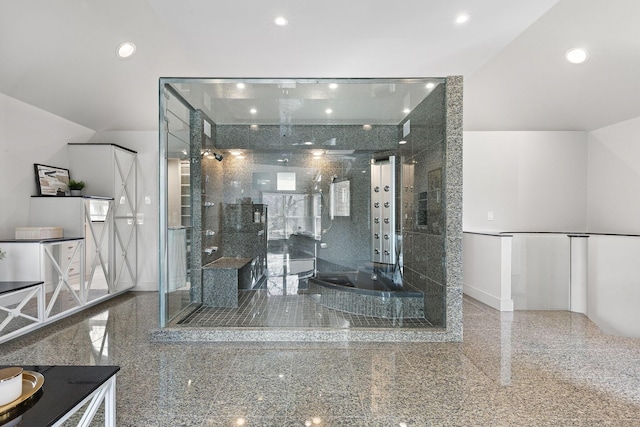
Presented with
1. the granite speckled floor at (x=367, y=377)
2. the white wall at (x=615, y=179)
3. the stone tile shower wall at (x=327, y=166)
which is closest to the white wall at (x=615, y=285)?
the granite speckled floor at (x=367, y=377)

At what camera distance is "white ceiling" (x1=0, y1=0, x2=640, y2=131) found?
2.90m

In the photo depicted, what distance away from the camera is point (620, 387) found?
7.25 ft

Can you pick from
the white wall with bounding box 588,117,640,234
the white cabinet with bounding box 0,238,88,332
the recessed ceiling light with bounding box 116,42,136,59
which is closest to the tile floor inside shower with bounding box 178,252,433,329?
the white cabinet with bounding box 0,238,88,332

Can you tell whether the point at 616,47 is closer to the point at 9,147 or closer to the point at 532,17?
the point at 532,17

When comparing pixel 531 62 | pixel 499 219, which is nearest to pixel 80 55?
pixel 531 62

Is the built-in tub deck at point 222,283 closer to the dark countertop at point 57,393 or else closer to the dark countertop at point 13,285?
the dark countertop at point 13,285

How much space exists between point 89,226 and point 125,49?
2069 millimetres


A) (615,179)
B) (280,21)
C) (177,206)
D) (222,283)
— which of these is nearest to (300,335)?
(222,283)

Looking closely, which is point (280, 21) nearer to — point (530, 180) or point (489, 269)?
point (489, 269)

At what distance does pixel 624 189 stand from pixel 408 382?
13.0 feet

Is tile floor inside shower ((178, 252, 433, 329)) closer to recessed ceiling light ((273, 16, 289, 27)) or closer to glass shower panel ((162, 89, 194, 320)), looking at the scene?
glass shower panel ((162, 89, 194, 320))

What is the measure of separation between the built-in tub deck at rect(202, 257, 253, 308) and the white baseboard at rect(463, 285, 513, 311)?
112 inches

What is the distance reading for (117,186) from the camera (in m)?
4.66

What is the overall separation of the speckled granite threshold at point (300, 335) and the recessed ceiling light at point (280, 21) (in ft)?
8.86
